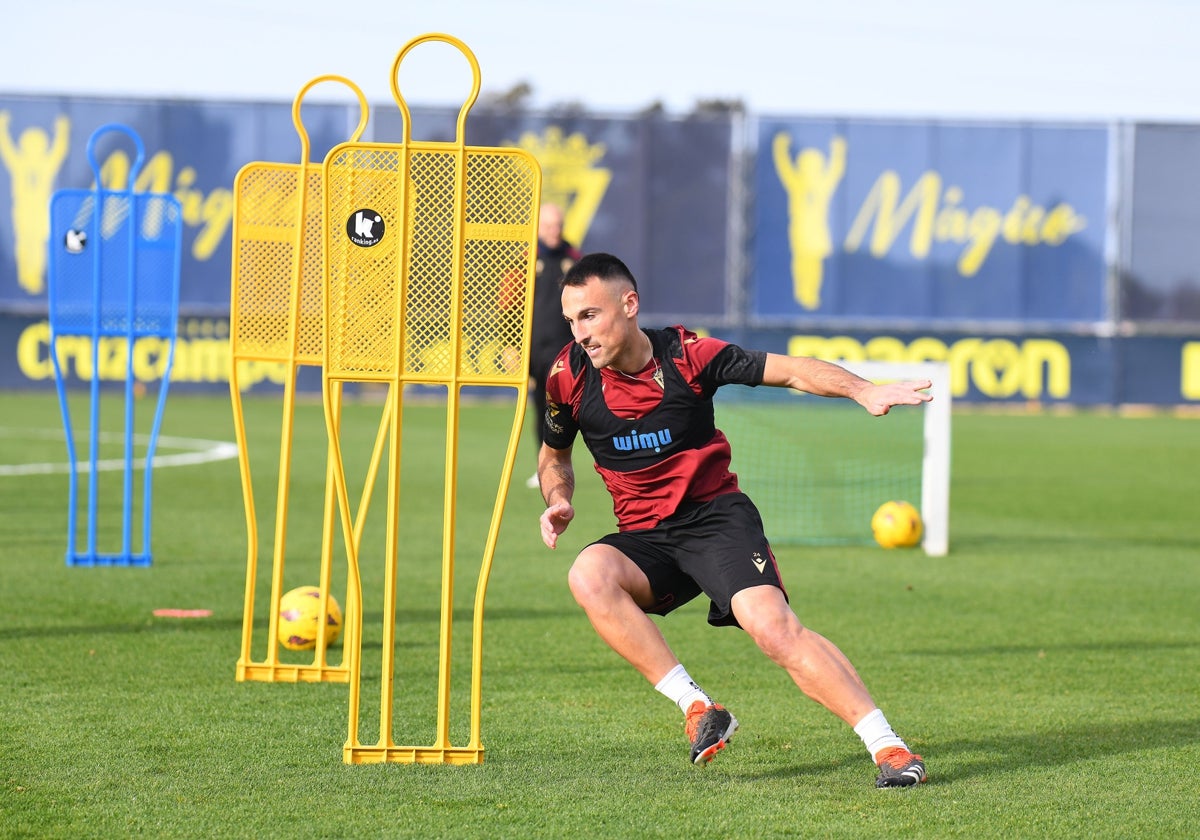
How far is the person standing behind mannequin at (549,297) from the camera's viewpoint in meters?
12.9

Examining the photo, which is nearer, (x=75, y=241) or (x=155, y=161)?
(x=75, y=241)

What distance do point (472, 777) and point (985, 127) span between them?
28.9m

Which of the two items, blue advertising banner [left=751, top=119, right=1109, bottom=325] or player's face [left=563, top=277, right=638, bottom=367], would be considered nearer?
player's face [left=563, top=277, right=638, bottom=367]

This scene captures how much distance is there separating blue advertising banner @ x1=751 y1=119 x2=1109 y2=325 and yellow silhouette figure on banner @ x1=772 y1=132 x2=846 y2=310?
24 mm

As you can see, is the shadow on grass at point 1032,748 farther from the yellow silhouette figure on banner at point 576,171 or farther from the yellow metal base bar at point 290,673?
the yellow silhouette figure on banner at point 576,171

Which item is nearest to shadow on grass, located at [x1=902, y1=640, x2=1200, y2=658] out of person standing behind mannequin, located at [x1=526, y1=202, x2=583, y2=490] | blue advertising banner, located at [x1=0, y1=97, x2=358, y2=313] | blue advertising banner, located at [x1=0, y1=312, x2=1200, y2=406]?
person standing behind mannequin, located at [x1=526, y1=202, x2=583, y2=490]

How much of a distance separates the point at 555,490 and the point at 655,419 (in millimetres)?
422

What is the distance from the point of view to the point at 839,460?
16.5m

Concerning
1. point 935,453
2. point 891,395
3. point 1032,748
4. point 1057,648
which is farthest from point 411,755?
point 935,453

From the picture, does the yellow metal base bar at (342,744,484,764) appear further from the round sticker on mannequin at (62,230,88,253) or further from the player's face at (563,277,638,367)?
the round sticker on mannequin at (62,230,88,253)

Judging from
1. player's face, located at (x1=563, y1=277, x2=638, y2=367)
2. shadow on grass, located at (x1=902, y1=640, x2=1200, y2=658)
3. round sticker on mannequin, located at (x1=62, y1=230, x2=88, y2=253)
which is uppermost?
round sticker on mannequin, located at (x1=62, y1=230, x2=88, y2=253)

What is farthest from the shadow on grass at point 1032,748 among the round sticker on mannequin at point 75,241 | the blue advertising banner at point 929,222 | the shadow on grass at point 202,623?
the blue advertising banner at point 929,222

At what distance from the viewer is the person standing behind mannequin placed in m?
12.9

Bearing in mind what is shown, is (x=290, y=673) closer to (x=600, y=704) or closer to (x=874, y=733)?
(x=600, y=704)
